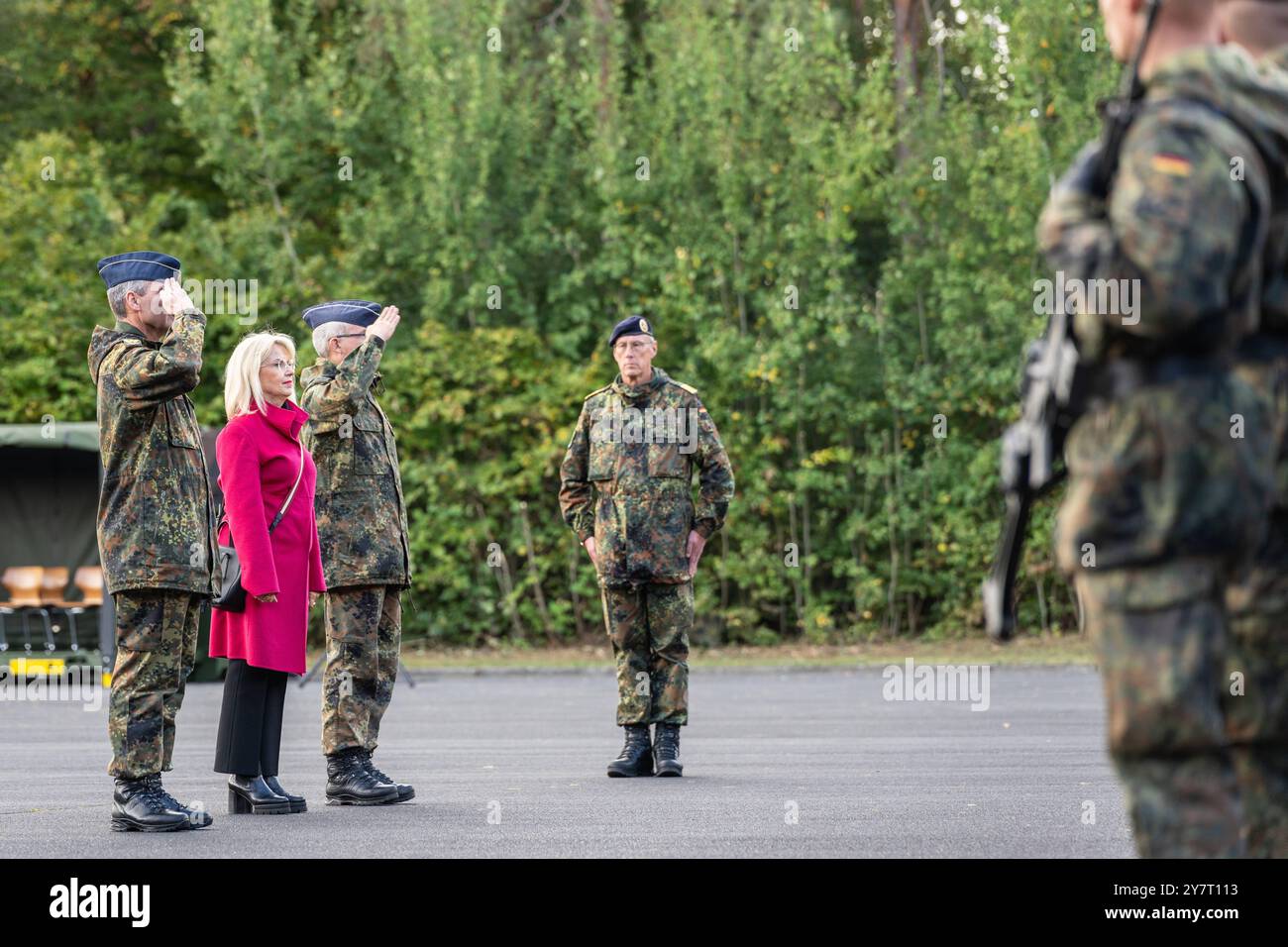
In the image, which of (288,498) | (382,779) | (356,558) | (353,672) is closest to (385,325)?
(288,498)

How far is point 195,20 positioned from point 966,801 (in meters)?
24.9

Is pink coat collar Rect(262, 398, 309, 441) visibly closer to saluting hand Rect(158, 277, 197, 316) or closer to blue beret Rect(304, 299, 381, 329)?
blue beret Rect(304, 299, 381, 329)

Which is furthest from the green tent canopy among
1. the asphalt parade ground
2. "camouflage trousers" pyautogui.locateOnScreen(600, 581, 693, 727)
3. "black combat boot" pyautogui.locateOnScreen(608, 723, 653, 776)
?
"black combat boot" pyautogui.locateOnScreen(608, 723, 653, 776)

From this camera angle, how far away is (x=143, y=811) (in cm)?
806

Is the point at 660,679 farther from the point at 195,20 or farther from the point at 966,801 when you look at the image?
the point at 195,20

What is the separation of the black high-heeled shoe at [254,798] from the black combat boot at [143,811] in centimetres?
65

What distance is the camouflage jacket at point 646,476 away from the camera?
10.5m

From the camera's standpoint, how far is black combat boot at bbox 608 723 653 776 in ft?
33.9

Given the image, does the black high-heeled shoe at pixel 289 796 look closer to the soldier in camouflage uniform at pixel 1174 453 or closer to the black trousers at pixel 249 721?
the black trousers at pixel 249 721

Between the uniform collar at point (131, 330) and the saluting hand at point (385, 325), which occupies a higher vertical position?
the saluting hand at point (385, 325)

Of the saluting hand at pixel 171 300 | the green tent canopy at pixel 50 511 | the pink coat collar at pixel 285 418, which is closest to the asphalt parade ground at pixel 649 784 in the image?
the pink coat collar at pixel 285 418

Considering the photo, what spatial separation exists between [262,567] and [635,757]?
101 inches

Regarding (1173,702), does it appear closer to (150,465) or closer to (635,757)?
(150,465)
